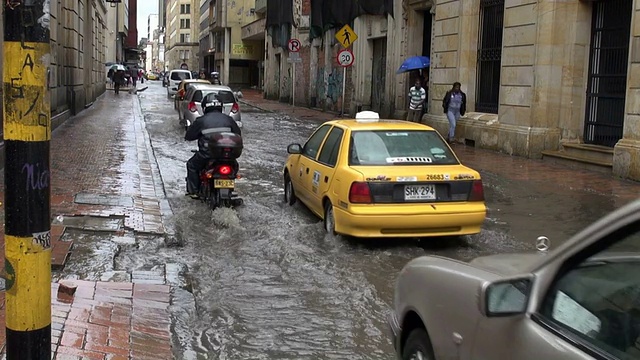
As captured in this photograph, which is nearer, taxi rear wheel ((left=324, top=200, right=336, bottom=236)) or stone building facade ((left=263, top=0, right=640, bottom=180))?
taxi rear wheel ((left=324, top=200, right=336, bottom=236))

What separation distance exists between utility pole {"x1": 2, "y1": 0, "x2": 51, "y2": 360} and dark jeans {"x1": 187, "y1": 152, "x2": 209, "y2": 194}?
7032 mm

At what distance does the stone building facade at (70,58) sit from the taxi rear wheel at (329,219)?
1061 cm

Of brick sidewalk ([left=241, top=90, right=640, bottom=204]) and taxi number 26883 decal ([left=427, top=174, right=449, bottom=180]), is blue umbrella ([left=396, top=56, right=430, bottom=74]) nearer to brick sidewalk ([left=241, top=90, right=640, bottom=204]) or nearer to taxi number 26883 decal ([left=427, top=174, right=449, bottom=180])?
brick sidewalk ([left=241, top=90, right=640, bottom=204])

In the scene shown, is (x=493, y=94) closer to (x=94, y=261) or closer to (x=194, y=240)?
(x=194, y=240)

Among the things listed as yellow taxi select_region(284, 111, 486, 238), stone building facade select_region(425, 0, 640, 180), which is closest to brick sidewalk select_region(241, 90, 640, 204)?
stone building facade select_region(425, 0, 640, 180)

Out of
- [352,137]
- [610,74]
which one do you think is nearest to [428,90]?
[610,74]

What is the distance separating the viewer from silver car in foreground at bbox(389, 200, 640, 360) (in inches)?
94.5

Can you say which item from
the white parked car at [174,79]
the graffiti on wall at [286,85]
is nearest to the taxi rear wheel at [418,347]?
the white parked car at [174,79]

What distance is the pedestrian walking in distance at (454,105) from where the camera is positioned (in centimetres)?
1894

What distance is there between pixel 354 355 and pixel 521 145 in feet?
41.2

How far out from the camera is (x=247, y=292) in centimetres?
655

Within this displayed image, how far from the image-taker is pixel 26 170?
3.23 meters

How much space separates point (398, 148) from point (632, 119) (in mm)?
7120

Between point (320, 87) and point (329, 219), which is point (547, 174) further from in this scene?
point (320, 87)
